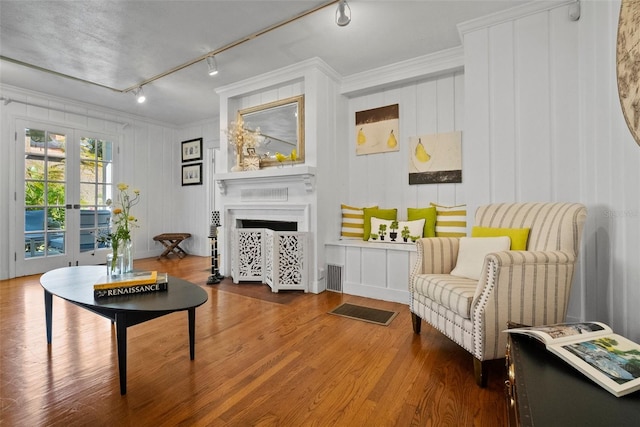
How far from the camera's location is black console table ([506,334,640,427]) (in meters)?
0.68

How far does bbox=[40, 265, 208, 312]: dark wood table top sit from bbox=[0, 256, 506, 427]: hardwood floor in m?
0.42

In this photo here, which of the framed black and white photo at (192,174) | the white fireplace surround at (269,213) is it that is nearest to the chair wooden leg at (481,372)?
the white fireplace surround at (269,213)

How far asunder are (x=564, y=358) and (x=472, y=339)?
72 cm

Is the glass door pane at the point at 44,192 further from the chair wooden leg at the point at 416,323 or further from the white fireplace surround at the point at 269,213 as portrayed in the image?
the chair wooden leg at the point at 416,323

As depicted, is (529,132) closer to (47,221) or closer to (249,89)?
(249,89)

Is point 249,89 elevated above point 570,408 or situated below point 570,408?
above

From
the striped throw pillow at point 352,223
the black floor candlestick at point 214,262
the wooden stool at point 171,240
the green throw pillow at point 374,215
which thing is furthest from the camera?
the wooden stool at point 171,240

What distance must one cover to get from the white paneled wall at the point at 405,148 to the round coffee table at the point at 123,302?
2.21 meters

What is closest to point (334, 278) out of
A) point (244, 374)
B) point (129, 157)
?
point (244, 374)

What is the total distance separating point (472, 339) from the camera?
156 centimetres

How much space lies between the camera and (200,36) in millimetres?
2766

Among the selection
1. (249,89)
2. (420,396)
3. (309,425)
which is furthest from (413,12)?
(309,425)

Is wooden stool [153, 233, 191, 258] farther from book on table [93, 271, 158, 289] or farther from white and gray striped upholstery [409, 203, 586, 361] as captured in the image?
white and gray striped upholstery [409, 203, 586, 361]

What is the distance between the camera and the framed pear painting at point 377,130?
11.6ft
